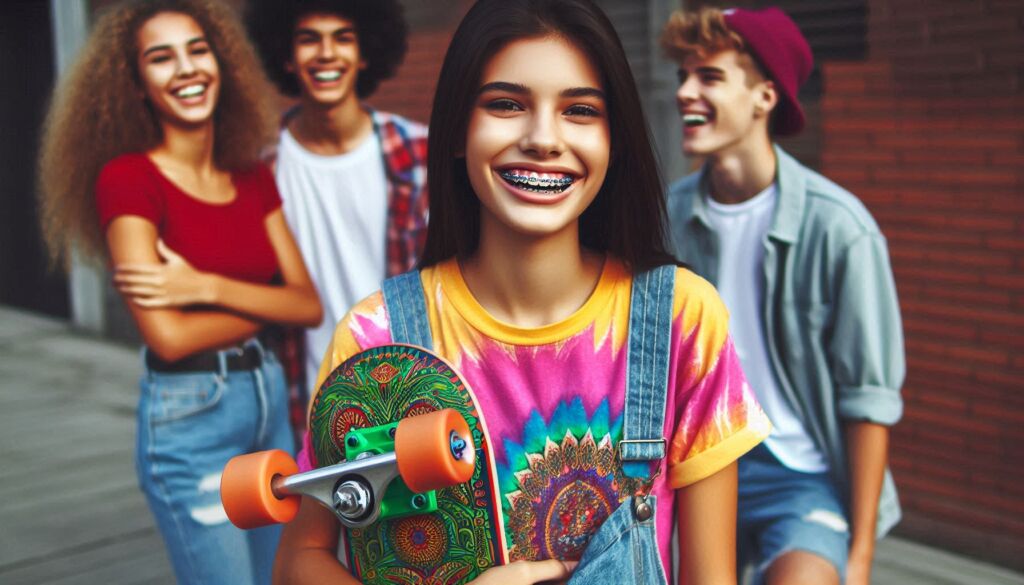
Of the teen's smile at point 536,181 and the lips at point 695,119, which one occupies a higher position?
the lips at point 695,119

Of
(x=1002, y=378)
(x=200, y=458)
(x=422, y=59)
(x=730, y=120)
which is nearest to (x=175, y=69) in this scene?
(x=200, y=458)

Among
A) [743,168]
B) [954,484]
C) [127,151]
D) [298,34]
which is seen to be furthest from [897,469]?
[127,151]

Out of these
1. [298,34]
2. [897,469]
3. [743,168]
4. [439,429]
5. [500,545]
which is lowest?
[897,469]

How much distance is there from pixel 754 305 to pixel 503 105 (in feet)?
4.17

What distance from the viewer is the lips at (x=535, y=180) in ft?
5.99

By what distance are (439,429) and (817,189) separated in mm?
1656

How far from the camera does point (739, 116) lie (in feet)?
9.57

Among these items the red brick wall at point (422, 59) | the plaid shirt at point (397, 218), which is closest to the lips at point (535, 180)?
the plaid shirt at point (397, 218)

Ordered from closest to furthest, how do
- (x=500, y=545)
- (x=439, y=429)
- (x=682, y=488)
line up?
1. (x=439, y=429)
2. (x=500, y=545)
3. (x=682, y=488)

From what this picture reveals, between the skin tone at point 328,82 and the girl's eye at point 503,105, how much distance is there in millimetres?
1742

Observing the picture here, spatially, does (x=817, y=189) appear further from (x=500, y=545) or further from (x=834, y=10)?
(x=834, y=10)

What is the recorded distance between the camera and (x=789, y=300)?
277 centimetres

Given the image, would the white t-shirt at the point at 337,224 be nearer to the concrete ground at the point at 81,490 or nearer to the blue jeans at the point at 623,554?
the blue jeans at the point at 623,554

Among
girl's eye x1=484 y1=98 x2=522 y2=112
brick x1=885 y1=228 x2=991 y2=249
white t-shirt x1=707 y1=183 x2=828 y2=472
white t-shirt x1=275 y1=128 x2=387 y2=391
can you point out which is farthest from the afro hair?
brick x1=885 y1=228 x2=991 y2=249
